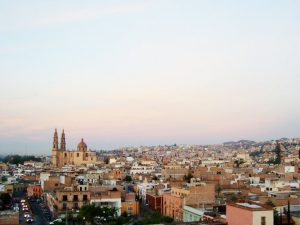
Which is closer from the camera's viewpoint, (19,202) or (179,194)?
(179,194)

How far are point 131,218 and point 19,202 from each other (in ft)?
57.7

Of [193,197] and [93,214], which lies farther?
→ [193,197]

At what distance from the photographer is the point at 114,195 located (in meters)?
40.8

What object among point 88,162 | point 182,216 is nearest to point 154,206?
point 182,216

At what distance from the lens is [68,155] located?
108625 millimetres

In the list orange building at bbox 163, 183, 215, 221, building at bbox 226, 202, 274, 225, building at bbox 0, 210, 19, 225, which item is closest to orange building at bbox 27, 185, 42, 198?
orange building at bbox 163, 183, 215, 221

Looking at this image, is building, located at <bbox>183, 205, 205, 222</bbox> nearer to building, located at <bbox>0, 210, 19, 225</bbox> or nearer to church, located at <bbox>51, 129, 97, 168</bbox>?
building, located at <bbox>0, 210, 19, 225</bbox>

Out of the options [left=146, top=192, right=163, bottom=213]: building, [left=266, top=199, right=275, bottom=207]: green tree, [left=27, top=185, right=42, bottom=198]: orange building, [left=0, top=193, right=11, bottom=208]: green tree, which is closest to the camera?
[left=266, top=199, right=275, bottom=207]: green tree

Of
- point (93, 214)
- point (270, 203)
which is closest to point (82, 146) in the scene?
point (93, 214)

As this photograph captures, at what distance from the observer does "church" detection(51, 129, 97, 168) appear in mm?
107438

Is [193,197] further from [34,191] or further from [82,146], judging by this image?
[82,146]

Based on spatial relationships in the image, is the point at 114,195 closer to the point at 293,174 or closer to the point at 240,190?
the point at 240,190

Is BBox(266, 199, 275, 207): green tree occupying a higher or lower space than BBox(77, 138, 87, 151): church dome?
lower

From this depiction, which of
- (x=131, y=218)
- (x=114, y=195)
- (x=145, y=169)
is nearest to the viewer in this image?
(x=131, y=218)
